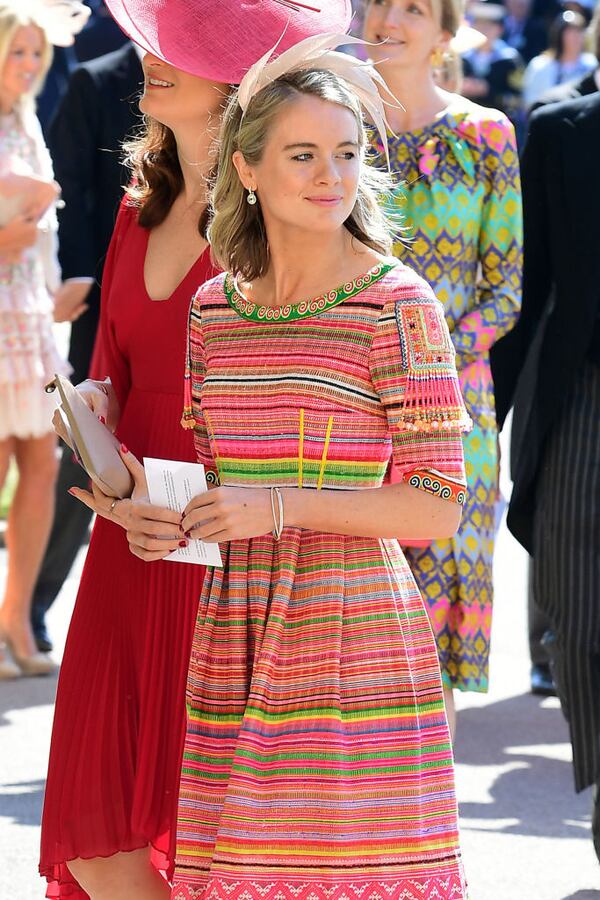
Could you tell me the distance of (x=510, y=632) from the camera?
782cm

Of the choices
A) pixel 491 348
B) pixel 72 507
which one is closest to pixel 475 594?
pixel 491 348

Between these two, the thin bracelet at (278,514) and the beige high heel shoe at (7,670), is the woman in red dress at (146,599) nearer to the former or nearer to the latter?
the thin bracelet at (278,514)

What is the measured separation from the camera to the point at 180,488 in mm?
3088

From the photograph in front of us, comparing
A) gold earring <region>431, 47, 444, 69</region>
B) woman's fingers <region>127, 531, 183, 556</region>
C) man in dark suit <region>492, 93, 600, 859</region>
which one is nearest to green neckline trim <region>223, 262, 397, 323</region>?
woman's fingers <region>127, 531, 183, 556</region>

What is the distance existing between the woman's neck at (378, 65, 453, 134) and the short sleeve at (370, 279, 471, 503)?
2.25 m

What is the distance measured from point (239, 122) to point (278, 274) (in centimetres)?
30

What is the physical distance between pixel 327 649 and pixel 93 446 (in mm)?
590

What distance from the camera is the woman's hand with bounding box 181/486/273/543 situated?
295 cm

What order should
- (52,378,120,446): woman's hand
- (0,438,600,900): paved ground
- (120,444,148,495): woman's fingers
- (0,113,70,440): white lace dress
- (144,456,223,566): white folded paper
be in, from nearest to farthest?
(144,456,223,566): white folded paper, (120,444,148,495): woman's fingers, (52,378,120,446): woman's hand, (0,438,600,900): paved ground, (0,113,70,440): white lace dress

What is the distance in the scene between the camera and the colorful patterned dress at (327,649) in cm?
302

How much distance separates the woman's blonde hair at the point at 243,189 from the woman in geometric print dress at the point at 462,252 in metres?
1.65

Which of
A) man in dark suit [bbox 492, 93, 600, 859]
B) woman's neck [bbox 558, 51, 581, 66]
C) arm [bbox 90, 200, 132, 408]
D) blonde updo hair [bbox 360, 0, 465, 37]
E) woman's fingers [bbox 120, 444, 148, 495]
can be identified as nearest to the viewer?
woman's fingers [bbox 120, 444, 148, 495]

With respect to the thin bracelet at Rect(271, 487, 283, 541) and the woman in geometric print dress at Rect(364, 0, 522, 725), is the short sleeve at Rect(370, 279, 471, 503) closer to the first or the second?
the thin bracelet at Rect(271, 487, 283, 541)

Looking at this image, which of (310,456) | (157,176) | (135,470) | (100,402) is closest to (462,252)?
(157,176)
